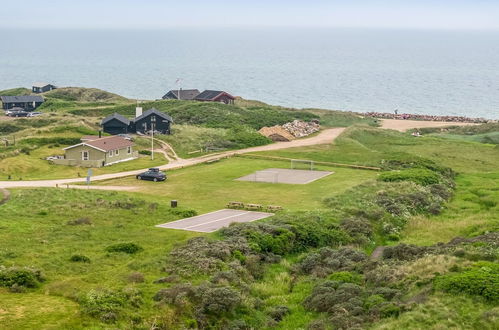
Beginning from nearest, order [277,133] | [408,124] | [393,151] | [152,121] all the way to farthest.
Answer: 1. [393,151]
2. [152,121]
3. [277,133]
4. [408,124]

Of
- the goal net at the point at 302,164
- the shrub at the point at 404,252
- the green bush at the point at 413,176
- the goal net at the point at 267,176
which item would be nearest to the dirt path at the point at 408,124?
the goal net at the point at 302,164

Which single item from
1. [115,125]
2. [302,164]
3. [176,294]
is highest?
[115,125]

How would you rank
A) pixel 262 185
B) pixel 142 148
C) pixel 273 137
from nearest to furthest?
1. pixel 262 185
2. pixel 142 148
3. pixel 273 137

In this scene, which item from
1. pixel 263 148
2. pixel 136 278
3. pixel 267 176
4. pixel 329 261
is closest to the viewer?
pixel 136 278

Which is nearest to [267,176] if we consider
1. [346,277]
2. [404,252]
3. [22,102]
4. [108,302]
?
[404,252]

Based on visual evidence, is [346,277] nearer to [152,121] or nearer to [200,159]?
[200,159]

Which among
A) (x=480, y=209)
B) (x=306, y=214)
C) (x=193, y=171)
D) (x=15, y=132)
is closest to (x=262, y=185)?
(x=193, y=171)

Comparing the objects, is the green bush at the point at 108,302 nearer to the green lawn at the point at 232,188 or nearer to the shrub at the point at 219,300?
the shrub at the point at 219,300

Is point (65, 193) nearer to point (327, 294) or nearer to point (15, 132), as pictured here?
point (327, 294)
